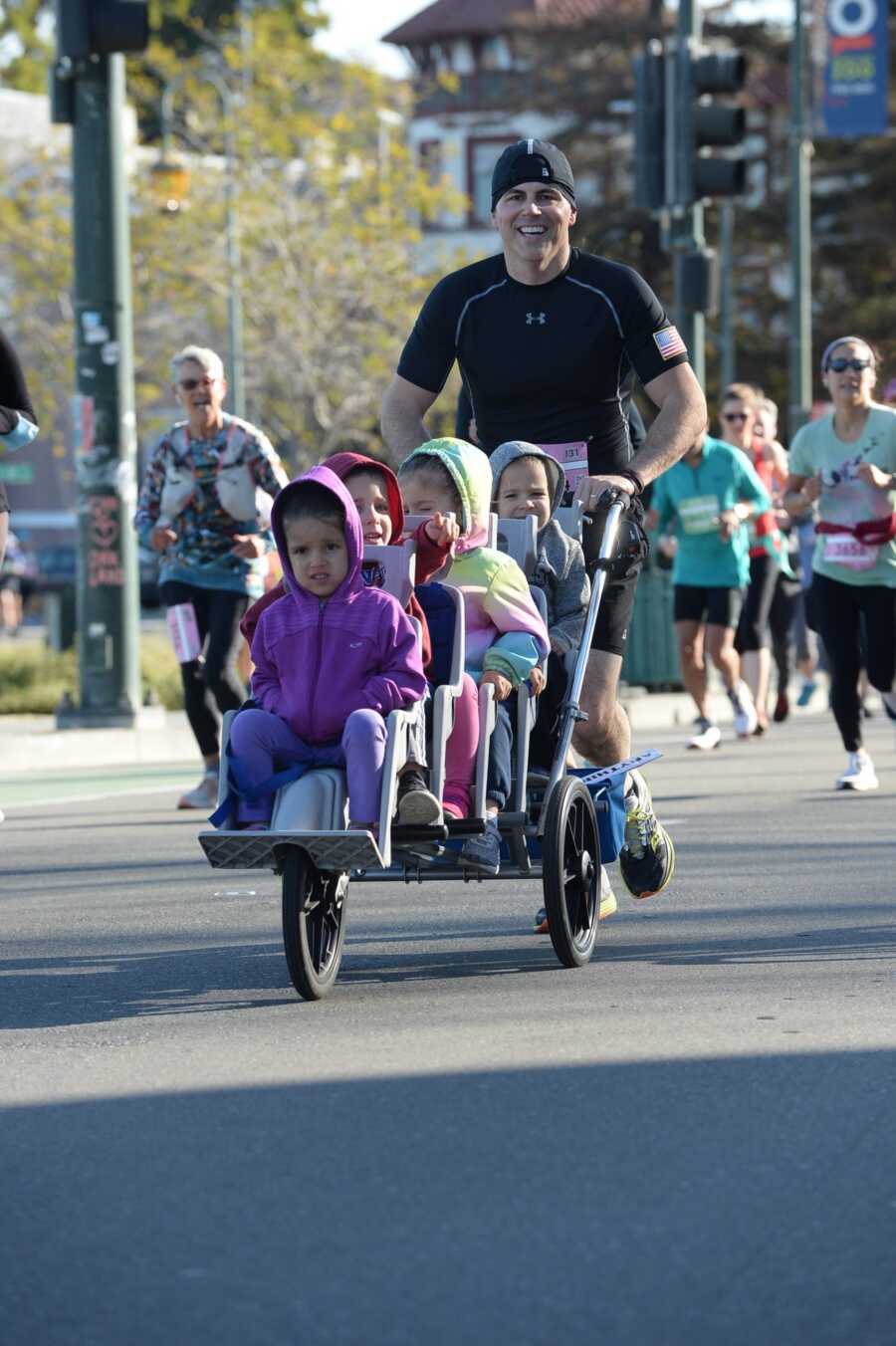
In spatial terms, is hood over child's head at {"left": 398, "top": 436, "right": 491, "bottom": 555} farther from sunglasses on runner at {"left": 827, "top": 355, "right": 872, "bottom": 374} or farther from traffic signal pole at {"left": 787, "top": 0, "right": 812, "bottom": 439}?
traffic signal pole at {"left": 787, "top": 0, "right": 812, "bottom": 439}

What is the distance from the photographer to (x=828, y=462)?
11.9 m

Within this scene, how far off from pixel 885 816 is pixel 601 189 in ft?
127

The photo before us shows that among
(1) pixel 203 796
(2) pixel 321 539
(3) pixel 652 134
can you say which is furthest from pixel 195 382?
(3) pixel 652 134

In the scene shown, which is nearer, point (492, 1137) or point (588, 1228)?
point (588, 1228)

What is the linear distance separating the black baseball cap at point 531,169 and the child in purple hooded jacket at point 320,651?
4.70ft

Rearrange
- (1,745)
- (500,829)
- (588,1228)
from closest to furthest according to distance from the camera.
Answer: (588,1228)
(500,829)
(1,745)

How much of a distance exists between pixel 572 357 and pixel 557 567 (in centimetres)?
65

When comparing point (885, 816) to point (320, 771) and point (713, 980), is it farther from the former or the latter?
point (320, 771)

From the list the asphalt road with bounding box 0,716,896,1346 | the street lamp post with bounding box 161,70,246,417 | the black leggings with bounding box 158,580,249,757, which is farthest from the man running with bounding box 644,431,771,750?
the street lamp post with bounding box 161,70,246,417

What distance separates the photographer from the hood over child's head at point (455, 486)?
6836 mm

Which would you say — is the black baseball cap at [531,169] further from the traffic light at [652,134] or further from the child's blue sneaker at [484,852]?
the traffic light at [652,134]

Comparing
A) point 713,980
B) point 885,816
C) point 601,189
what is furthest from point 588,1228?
point 601,189

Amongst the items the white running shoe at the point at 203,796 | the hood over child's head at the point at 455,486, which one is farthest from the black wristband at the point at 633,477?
the white running shoe at the point at 203,796

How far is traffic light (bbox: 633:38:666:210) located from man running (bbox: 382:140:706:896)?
32.5 ft
